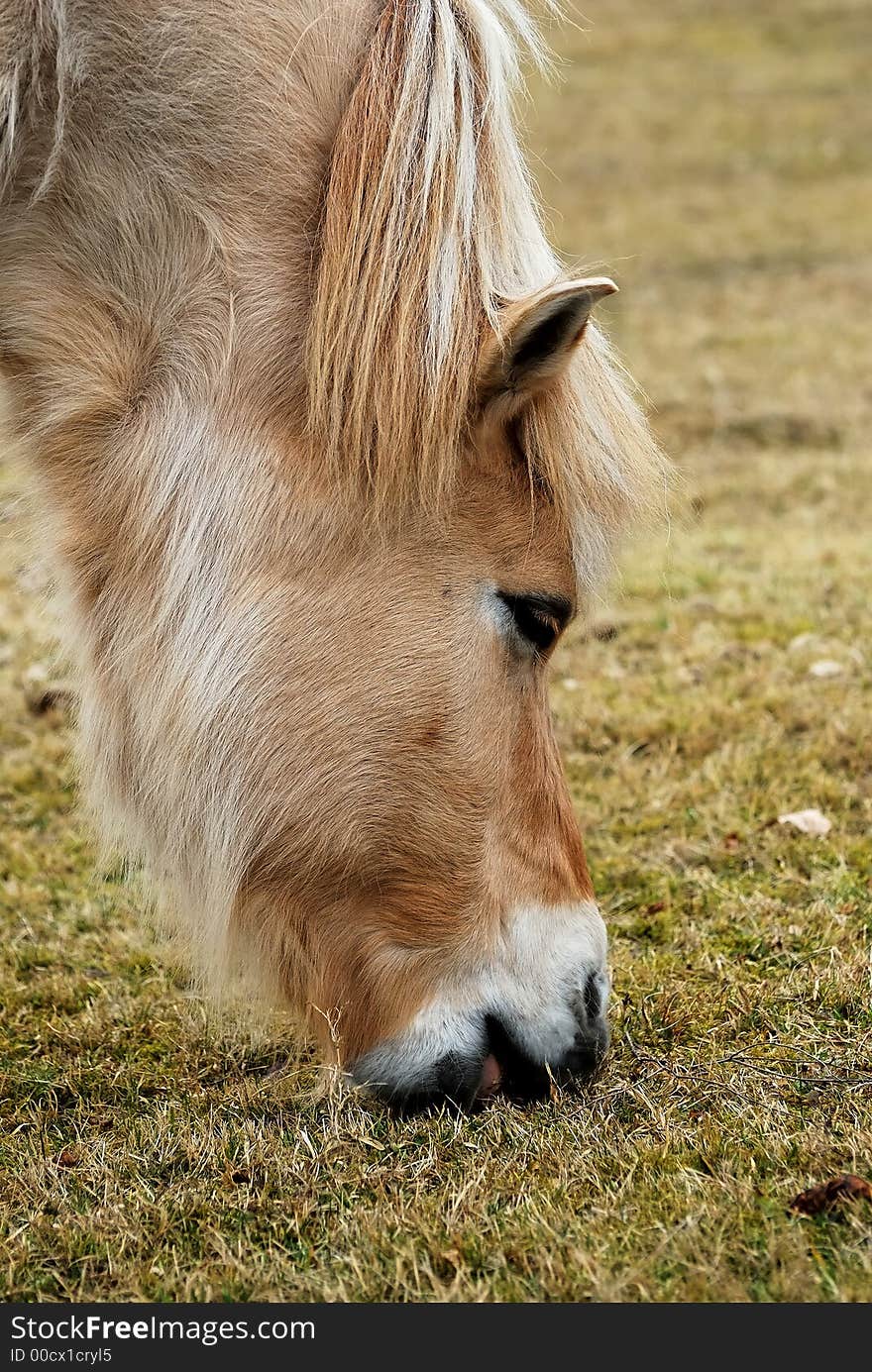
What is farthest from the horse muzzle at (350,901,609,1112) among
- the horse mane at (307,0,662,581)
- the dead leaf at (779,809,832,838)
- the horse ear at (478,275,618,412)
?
the dead leaf at (779,809,832,838)

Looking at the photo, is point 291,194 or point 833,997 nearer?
point 291,194

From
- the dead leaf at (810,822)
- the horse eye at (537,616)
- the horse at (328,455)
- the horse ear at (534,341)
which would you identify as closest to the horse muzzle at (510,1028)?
the horse at (328,455)

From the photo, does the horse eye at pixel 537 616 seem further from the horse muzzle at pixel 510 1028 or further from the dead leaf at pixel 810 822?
the dead leaf at pixel 810 822

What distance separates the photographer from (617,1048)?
2.87 m

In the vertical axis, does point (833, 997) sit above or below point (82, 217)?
below

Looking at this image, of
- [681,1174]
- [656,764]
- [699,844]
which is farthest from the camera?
[656,764]

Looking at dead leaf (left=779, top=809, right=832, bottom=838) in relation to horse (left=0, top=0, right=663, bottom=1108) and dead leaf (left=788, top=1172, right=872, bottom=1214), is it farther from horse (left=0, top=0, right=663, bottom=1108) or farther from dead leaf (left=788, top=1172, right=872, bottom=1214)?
dead leaf (left=788, top=1172, right=872, bottom=1214)

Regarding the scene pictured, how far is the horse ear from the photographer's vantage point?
231 centimetres

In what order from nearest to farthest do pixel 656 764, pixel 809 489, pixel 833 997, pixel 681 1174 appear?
pixel 681 1174 < pixel 833 997 < pixel 656 764 < pixel 809 489

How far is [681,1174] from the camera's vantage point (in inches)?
91.2

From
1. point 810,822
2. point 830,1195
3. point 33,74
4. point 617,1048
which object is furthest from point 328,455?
point 810,822

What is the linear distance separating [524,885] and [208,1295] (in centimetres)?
88

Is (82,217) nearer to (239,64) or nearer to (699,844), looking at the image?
(239,64)
